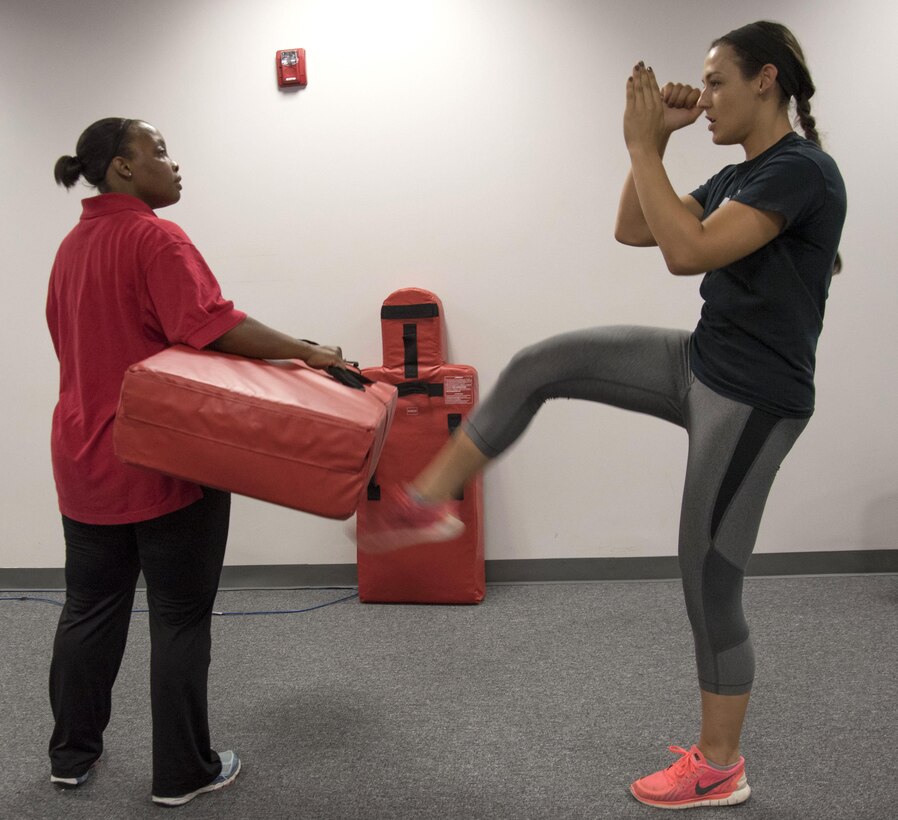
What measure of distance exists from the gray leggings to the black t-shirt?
0.05 metres

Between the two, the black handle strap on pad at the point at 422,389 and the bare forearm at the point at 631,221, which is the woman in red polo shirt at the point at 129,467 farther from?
the black handle strap on pad at the point at 422,389

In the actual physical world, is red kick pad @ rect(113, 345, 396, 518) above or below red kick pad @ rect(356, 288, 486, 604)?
above

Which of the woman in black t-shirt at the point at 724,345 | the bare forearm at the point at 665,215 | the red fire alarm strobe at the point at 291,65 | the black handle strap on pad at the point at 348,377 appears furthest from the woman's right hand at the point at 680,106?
the red fire alarm strobe at the point at 291,65

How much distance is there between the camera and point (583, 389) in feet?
5.21

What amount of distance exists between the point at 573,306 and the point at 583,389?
69.5 inches

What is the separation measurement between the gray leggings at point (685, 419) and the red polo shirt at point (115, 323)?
0.61 m

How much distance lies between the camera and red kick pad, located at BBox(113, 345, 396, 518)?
61.0 inches

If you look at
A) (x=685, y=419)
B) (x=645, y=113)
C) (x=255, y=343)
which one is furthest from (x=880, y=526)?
(x=255, y=343)

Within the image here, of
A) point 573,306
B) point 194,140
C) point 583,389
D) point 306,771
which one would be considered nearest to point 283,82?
point 194,140

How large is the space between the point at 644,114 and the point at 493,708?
1.57m

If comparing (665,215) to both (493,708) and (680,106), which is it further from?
(493,708)

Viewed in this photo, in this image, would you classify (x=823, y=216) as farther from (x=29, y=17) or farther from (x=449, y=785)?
(x=29, y=17)

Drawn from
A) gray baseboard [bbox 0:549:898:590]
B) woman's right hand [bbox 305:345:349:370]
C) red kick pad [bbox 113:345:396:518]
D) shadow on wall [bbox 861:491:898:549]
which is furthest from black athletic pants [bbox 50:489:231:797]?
shadow on wall [bbox 861:491:898:549]

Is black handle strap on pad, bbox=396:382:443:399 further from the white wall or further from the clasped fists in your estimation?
the clasped fists
